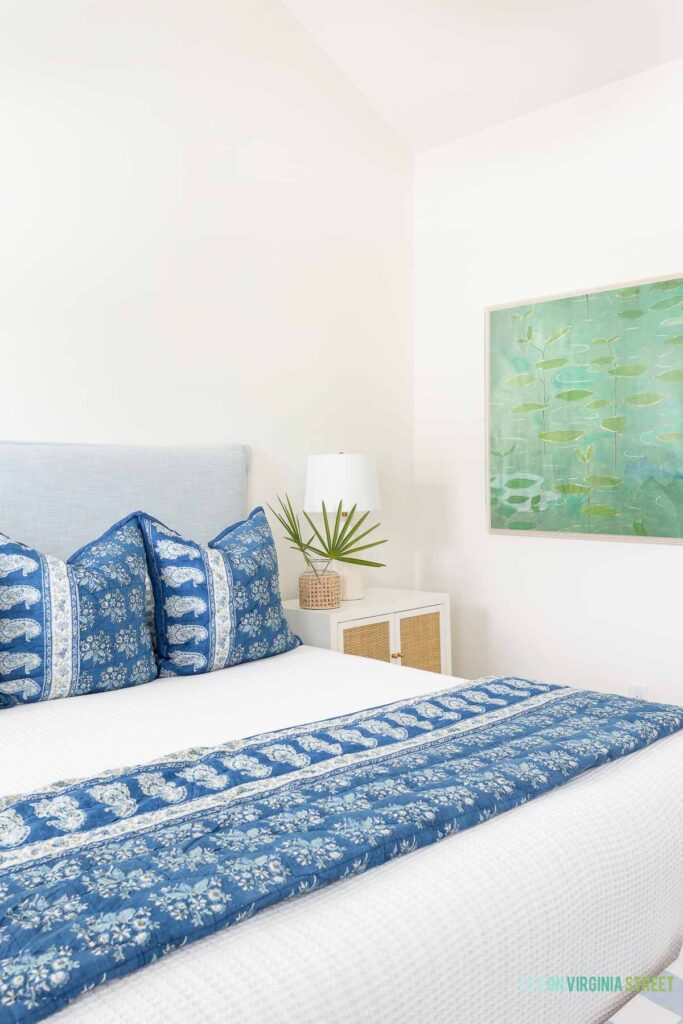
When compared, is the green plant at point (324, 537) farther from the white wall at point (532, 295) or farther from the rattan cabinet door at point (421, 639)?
the white wall at point (532, 295)

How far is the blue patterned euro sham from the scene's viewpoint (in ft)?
6.84

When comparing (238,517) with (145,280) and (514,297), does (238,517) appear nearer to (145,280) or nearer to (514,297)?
(145,280)

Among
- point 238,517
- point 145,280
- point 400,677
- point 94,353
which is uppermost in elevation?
point 145,280

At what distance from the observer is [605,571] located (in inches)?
132

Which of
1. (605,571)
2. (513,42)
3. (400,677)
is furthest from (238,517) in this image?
(513,42)

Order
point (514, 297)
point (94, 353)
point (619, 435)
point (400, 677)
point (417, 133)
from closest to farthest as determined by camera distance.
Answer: point (400, 677) → point (94, 353) → point (619, 435) → point (514, 297) → point (417, 133)

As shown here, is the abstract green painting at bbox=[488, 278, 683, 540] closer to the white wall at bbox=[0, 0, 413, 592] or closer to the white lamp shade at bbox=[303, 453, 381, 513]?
the white wall at bbox=[0, 0, 413, 592]

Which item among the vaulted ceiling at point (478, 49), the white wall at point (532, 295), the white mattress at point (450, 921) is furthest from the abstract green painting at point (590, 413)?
the white mattress at point (450, 921)

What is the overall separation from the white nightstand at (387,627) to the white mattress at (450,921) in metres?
1.19

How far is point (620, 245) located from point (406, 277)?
103 cm

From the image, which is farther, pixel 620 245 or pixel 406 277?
pixel 406 277

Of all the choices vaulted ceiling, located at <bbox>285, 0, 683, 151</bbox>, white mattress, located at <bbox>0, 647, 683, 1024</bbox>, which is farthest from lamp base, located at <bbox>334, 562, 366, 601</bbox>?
vaulted ceiling, located at <bbox>285, 0, 683, 151</bbox>

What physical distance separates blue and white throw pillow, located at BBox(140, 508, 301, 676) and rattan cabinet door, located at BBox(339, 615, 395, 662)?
52 cm

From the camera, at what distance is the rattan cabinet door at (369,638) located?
3072 mm
